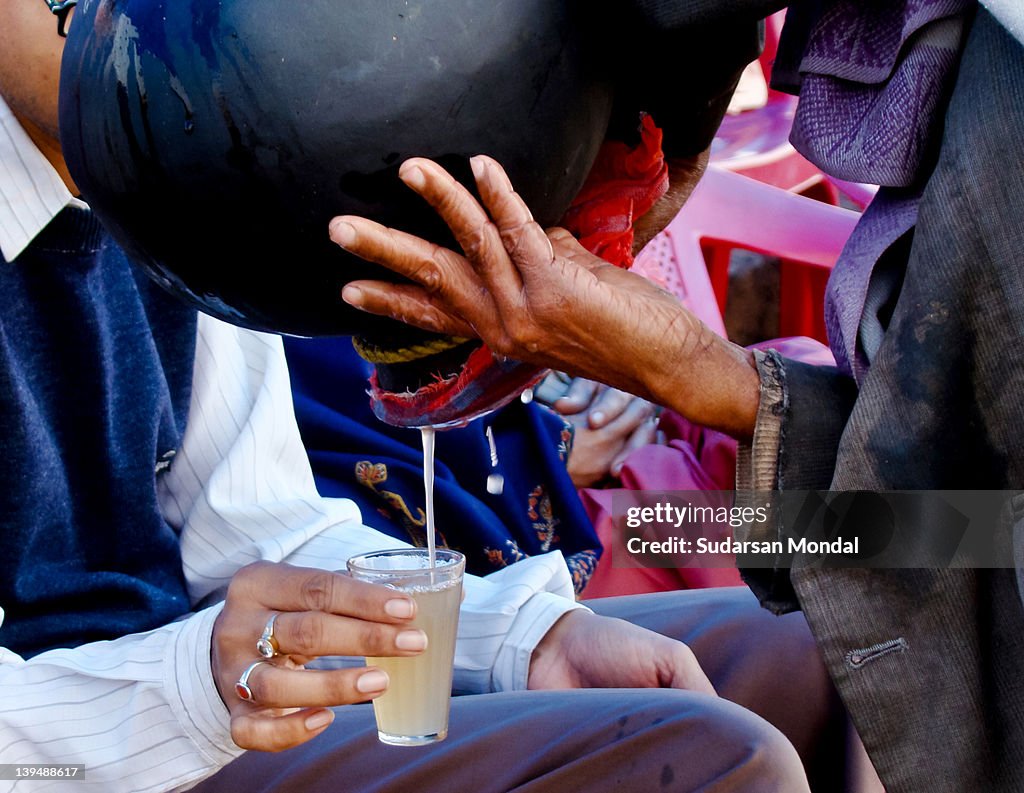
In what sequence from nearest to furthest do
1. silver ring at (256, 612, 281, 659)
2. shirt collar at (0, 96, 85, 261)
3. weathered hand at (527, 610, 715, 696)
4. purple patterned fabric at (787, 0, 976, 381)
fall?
purple patterned fabric at (787, 0, 976, 381) < silver ring at (256, 612, 281, 659) < shirt collar at (0, 96, 85, 261) < weathered hand at (527, 610, 715, 696)

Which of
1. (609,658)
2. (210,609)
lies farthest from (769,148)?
(210,609)

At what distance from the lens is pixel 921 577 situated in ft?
3.63

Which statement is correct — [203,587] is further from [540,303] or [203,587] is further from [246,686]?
[540,303]

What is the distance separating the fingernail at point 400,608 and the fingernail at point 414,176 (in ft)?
1.43

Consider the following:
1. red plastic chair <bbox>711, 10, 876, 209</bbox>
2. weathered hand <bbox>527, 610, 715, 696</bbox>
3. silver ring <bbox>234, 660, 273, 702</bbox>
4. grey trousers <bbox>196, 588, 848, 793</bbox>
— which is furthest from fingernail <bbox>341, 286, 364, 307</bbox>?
red plastic chair <bbox>711, 10, 876, 209</bbox>

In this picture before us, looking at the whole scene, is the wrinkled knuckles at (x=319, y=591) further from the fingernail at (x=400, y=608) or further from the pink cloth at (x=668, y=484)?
the pink cloth at (x=668, y=484)

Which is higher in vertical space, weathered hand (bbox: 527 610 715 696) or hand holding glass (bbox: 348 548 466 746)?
hand holding glass (bbox: 348 548 466 746)

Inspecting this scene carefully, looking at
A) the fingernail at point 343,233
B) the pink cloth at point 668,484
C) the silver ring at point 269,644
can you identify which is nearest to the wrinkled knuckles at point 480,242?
the fingernail at point 343,233

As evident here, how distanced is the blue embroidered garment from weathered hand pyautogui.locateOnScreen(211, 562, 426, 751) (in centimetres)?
100

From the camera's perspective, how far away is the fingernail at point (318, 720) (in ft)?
3.78

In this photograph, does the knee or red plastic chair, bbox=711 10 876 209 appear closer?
the knee

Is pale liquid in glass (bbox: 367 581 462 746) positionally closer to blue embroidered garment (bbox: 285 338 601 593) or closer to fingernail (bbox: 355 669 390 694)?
fingernail (bbox: 355 669 390 694)

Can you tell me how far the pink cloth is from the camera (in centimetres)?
239

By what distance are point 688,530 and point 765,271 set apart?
175 centimetres
